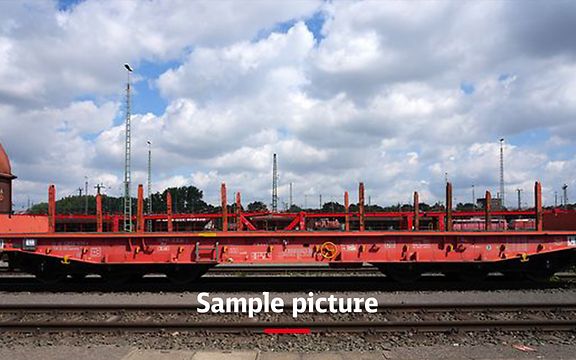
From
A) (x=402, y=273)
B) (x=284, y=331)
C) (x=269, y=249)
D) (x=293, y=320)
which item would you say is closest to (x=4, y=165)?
(x=269, y=249)

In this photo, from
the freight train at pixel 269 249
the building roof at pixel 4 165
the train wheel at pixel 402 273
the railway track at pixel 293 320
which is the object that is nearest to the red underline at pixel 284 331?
the railway track at pixel 293 320

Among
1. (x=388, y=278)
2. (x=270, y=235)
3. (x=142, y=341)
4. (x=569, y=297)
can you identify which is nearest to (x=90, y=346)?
(x=142, y=341)

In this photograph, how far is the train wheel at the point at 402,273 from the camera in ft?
43.5

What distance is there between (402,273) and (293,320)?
506 cm

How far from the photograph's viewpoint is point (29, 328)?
8773 millimetres

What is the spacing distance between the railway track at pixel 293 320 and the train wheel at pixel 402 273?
10.0 feet

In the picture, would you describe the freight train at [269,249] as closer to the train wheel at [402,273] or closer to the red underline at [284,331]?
the train wheel at [402,273]

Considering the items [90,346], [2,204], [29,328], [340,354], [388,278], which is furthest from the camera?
[2,204]

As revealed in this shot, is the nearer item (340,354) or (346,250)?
(340,354)

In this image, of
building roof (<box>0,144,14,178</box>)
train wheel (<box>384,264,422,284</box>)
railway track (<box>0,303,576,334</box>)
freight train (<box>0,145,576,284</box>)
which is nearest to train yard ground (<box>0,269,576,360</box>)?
railway track (<box>0,303,576,334</box>)

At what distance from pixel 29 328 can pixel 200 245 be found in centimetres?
469

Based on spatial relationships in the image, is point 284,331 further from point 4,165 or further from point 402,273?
point 4,165

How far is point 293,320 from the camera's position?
30.6 ft

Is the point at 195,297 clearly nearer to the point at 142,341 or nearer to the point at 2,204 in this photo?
the point at 142,341
